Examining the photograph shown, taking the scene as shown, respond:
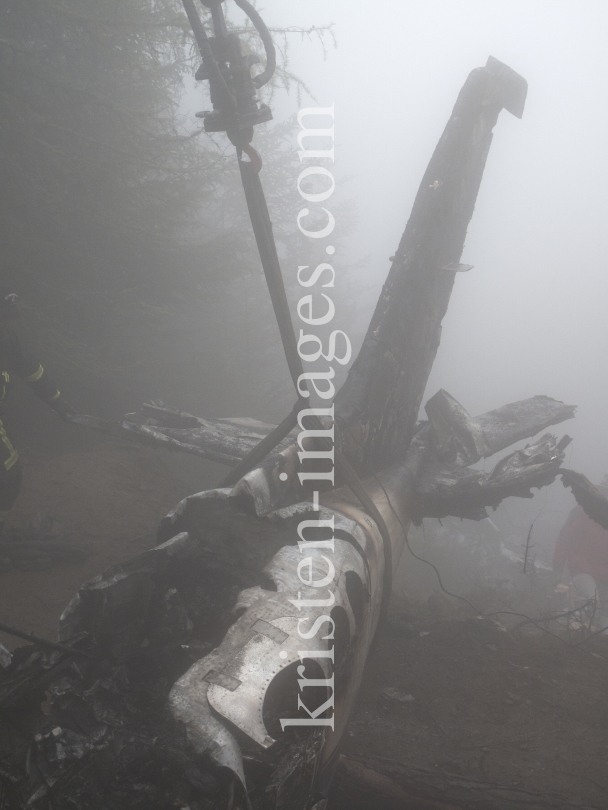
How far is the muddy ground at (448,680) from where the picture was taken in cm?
276

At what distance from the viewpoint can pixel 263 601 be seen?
2117 millimetres

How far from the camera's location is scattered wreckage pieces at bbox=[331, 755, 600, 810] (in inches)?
90.2

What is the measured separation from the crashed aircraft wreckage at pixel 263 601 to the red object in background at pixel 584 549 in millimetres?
7317

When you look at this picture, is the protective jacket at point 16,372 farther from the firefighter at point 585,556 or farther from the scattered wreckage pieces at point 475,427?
the firefighter at point 585,556

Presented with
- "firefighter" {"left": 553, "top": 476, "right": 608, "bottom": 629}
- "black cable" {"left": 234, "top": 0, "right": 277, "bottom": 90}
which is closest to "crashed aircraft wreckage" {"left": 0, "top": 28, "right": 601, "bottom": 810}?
"black cable" {"left": 234, "top": 0, "right": 277, "bottom": 90}

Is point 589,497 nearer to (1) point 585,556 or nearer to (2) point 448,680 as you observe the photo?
(2) point 448,680

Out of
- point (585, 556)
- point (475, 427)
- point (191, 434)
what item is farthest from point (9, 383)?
point (585, 556)

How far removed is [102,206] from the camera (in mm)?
6832

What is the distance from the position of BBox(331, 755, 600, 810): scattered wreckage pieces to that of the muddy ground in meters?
0.18

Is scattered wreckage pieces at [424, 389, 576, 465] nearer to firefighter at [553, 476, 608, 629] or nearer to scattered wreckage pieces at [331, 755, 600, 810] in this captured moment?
scattered wreckage pieces at [331, 755, 600, 810]

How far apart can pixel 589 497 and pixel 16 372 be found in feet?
19.3

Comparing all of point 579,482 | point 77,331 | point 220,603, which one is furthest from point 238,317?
point 220,603

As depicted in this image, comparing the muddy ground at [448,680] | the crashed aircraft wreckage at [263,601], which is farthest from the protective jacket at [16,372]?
the crashed aircraft wreckage at [263,601]

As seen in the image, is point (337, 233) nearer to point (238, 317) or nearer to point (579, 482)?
point (238, 317)
